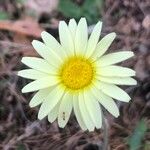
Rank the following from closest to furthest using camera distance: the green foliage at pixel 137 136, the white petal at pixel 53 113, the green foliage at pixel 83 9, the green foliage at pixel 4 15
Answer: the white petal at pixel 53 113
the green foliage at pixel 137 136
the green foliage at pixel 83 9
the green foliage at pixel 4 15

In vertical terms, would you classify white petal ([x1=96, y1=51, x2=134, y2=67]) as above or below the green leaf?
below

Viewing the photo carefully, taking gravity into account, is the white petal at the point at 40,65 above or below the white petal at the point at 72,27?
below

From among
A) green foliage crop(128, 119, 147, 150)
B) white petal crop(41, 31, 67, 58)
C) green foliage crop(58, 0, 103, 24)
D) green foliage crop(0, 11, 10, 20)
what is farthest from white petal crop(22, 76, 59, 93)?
green foliage crop(0, 11, 10, 20)

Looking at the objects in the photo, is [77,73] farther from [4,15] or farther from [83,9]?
[4,15]

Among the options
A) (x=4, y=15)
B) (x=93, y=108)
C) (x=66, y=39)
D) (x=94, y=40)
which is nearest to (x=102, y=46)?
(x=94, y=40)

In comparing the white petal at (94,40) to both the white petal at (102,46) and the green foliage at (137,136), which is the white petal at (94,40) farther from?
the green foliage at (137,136)

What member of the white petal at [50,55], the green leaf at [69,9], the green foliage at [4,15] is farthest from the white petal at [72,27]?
the green foliage at [4,15]

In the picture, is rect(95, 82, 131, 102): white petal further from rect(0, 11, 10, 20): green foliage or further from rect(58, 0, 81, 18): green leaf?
rect(0, 11, 10, 20): green foliage
